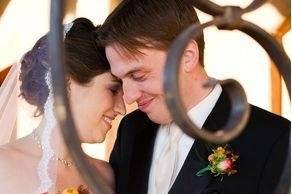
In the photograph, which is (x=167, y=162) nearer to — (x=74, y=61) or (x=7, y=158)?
(x=74, y=61)

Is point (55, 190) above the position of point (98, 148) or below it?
above

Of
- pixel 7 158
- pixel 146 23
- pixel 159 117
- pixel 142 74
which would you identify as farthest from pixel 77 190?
pixel 146 23

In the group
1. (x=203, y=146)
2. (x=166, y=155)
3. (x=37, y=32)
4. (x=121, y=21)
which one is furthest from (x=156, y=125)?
(x=37, y=32)

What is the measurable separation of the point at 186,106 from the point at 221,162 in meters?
0.22

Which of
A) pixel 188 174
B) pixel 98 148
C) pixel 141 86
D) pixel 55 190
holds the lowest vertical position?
pixel 98 148

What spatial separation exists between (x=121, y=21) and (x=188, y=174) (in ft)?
1.57

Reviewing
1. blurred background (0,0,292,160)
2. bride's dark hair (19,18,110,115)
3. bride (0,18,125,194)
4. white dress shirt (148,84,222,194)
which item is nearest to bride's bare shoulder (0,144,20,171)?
bride (0,18,125,194)

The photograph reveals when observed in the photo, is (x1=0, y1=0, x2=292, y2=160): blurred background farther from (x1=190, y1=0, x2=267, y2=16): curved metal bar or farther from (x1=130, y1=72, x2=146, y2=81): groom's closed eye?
(x1=190, y1=0, x2=267, y2=16): curved metal bar

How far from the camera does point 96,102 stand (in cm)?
208

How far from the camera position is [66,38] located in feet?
6.69

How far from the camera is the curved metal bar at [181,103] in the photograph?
2.29ft

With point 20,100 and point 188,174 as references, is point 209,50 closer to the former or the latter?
point 20,100

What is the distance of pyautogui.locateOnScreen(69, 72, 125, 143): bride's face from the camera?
2.09 meters

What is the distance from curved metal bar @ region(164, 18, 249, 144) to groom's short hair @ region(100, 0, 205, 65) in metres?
0.99
